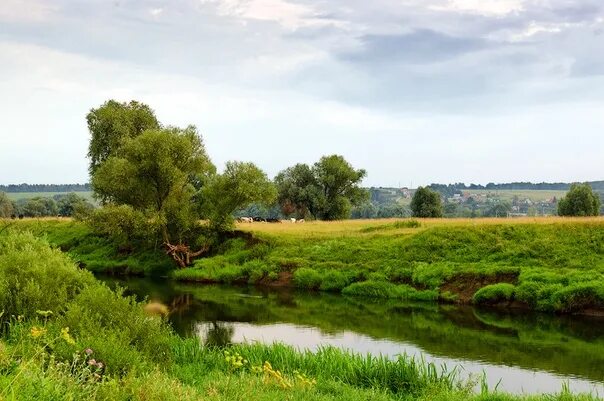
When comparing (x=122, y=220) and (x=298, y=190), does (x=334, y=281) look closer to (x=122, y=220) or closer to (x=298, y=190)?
(x=122, y=220)

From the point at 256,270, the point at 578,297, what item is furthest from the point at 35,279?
the point at 256,270

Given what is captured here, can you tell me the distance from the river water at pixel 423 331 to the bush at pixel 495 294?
1303mm

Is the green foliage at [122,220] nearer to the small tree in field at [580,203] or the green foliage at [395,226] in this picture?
the green foliage at [395,226]

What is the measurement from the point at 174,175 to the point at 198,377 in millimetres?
36063

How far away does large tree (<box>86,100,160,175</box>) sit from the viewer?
6900cm

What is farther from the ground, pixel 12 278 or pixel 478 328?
→ pixel 12 278

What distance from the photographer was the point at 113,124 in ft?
226

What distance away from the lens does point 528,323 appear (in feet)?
105

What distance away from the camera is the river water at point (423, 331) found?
22594 millimetres

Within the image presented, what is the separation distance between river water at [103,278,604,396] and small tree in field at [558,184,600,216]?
162 feet

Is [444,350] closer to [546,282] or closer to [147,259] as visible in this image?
[546,282]

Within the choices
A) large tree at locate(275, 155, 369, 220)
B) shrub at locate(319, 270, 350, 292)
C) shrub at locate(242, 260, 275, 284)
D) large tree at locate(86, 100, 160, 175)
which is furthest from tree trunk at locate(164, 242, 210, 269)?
large tree at locate(275, 155, 369, 220)

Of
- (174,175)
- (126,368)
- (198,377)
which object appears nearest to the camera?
(126,368)

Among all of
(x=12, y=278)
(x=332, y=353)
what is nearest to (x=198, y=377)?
(x=332, y=353)
